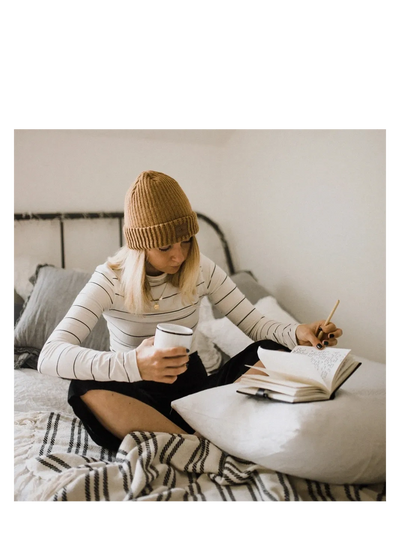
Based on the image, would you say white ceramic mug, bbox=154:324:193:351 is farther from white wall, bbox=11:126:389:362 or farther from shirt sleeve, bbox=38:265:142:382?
white wall, bbox=11:126:389:362

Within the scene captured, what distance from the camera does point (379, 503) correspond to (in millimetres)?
833

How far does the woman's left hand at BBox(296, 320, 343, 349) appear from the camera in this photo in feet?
3.76

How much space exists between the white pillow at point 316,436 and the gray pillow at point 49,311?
87 cm

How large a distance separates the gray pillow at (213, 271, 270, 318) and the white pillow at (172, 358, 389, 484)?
0.94m

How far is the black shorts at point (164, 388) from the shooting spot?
102 centimetres

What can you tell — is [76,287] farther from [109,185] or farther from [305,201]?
[305,201]

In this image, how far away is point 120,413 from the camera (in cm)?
100

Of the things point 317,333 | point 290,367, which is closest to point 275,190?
point 317,333

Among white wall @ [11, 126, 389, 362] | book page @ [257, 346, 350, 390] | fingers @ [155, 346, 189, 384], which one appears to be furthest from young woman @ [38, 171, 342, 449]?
white wall @ [11, 126, 389, 362]
